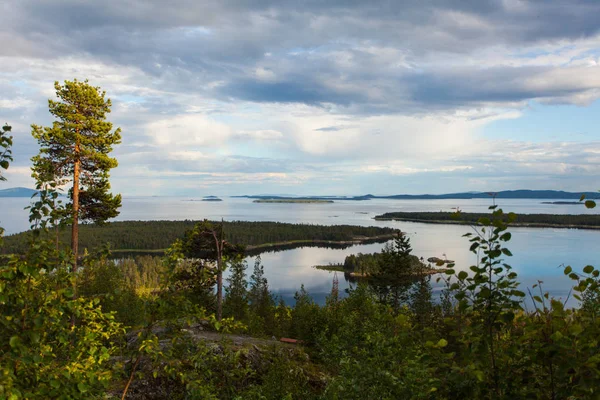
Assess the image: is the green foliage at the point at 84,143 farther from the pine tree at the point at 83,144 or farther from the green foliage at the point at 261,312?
the green foliage at the point at 261,312

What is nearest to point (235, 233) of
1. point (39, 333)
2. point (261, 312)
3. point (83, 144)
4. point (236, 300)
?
point (261, 312)

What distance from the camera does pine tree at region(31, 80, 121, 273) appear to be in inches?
854

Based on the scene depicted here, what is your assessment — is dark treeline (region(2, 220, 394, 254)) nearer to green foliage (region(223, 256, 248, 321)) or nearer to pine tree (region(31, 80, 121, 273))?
green foliage (region(223, 256, 248, 321))

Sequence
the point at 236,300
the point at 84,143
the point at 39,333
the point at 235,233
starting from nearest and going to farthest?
the point at 39,333 → the point at 84,143 → the point at 236,300 → the point at 235,233

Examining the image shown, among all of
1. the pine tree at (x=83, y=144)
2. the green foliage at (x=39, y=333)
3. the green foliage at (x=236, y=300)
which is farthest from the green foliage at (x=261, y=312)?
the green foliage at (x=39, y=333)

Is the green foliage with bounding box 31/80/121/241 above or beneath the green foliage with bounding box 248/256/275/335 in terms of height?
above

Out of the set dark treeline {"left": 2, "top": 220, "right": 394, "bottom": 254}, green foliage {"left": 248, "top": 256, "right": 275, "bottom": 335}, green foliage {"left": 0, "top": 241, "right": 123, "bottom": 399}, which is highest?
green foliage {"left": 0, "top": 241, "right": 123, "bottom": 399}

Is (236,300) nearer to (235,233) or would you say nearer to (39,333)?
(39,333)

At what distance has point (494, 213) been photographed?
3229 millimetres

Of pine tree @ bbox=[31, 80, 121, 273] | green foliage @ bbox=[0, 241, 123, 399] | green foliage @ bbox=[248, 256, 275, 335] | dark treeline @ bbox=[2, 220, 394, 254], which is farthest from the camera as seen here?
dark treeline @ bbox=[2, 220, 394, 254]

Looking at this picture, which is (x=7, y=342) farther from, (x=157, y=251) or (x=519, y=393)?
(x=157, y=251)

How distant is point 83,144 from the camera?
2298cm

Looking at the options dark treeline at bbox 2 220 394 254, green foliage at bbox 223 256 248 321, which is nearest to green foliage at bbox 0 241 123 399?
green foliage at bbox 223 256 248 321

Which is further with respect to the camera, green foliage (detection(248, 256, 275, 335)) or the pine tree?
green foliage (detection(248, 256, 275, 335))
